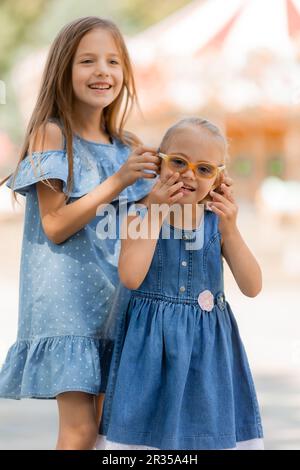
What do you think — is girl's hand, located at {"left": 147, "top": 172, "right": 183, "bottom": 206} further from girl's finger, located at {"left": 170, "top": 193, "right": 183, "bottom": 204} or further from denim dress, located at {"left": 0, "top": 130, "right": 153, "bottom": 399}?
denim dress, located at {"left": 0, "top": 130, "right": 153, "bottom": 399}

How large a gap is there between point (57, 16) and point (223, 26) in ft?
26.8

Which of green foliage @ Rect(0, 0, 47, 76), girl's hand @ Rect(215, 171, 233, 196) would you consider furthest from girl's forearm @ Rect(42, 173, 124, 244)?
green foliage @ Rect(0, 0, 47, 76)

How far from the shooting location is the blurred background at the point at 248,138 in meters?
3.64

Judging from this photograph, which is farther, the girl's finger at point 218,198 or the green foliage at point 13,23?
the green foliage at point 13,23

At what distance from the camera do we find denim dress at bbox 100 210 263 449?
1964 millimetres

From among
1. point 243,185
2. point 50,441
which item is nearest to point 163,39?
point 243,185

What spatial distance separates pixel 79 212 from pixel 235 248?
0.35m

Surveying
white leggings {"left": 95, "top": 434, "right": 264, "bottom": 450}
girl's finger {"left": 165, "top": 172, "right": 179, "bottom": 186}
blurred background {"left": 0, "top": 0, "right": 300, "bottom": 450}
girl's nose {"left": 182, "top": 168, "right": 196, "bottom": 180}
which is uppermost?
blurred background {"left": 0, "top": 0, "right": 300, "bottom": 450}

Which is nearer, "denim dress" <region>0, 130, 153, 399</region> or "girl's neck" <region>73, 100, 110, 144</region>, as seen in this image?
"denim dress" <region>0, 130, 153, 399</region>

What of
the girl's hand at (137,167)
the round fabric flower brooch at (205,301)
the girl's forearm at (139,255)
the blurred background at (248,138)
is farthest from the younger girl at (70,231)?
the blurred background at (248,138)

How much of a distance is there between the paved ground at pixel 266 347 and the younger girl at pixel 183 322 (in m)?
1.01

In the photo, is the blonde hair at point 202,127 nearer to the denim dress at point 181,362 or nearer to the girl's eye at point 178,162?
the girl's eye at point 178,162

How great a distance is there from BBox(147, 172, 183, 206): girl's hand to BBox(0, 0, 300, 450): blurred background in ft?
2.51

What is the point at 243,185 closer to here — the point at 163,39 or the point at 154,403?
the point at 163,39
